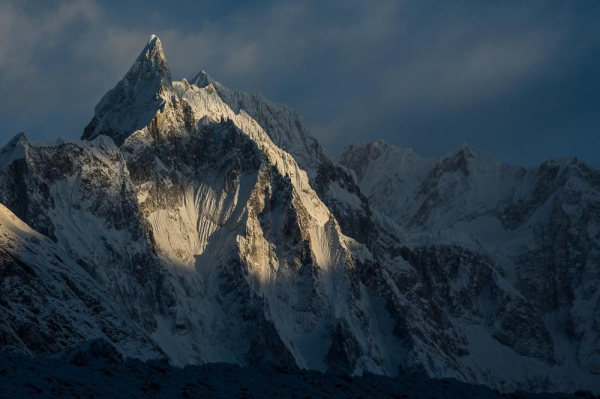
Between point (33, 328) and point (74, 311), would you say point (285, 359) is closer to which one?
point (74, 311)

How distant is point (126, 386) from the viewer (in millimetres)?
57656

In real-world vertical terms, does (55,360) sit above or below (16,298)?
below

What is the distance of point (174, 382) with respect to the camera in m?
60.6

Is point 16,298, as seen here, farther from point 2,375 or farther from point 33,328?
point 2,375

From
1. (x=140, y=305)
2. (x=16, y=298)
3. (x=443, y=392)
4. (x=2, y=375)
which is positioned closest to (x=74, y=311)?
(x=16, y=298)

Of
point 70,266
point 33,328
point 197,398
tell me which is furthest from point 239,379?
point 70,266

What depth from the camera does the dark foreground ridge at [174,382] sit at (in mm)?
54844

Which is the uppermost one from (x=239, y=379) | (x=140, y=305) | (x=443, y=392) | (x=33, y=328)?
(x=140, y=305)

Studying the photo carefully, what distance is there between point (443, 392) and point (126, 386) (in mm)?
20911

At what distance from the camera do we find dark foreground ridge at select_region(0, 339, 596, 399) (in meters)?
54.8

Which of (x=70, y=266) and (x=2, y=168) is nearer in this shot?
(x=70, y=266)

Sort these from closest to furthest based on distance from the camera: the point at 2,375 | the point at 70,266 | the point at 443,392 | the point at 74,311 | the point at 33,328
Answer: the point at 2,375 < the point at 443,392 < the point at 33,328 < the point at 74,311 < the point at 70,266

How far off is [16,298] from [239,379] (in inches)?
2684

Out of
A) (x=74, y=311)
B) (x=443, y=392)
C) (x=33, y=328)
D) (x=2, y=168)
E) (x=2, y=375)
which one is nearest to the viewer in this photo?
(x=2, y=375)
